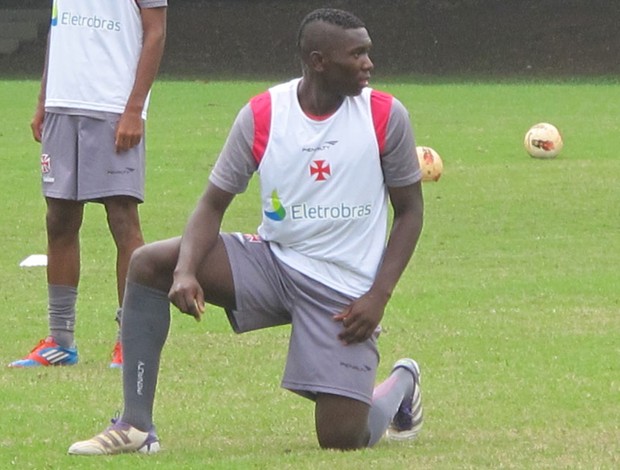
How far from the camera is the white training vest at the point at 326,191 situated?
19.0ft

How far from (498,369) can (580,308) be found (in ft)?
6.12

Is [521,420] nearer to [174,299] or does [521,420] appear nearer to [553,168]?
[174,299]

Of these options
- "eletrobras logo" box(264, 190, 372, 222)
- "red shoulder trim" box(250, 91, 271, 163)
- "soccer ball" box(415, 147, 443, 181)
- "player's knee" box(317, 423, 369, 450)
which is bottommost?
"soccer ball" box(415, 147, 443, 181)

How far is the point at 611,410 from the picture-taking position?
6.42m

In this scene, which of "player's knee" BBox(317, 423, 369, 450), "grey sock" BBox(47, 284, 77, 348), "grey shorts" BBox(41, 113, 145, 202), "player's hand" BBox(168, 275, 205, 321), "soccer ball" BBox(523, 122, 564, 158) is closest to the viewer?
"player's hand" BBox(168, 275, 205, 321)

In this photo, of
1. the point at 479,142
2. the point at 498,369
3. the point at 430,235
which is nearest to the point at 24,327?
the point at 498,369

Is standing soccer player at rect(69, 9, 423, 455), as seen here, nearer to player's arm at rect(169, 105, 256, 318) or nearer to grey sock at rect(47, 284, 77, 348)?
player's arm at rect(169, 105, 256, 318)

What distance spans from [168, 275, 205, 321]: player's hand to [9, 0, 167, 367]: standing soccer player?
1963mm

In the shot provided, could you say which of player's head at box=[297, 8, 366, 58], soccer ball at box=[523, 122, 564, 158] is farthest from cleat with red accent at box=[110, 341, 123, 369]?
soccer ball at box=[523, 122, 564, 158]

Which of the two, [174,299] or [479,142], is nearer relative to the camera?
[174,299]

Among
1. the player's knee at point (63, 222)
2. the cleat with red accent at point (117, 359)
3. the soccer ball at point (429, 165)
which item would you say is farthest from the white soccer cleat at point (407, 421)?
the soccer ball at point (429, 165)

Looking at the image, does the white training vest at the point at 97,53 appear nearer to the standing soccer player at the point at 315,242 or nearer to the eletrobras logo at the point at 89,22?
the eletrobras logo at the point at 89,22

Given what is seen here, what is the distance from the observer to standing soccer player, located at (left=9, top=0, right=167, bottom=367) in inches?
292

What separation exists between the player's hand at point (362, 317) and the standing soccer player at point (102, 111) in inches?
76.2
